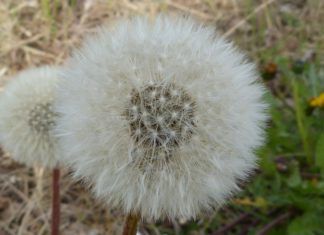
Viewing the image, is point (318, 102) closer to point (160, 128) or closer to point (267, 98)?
point (267, 98)

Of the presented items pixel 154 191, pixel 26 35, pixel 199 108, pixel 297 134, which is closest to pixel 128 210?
pixel 154 191

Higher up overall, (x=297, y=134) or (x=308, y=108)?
(x=308, y=108)

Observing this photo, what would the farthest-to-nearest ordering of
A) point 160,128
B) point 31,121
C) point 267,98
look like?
1. point 267,98
2. point 31,121
3. point 160,128

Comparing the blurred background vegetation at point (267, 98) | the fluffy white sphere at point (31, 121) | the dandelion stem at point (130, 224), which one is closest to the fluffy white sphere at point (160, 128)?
the dandelion stem at point (130, 224)

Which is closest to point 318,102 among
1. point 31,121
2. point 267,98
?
point 267,98

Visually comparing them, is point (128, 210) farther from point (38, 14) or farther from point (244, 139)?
point (38, 14)

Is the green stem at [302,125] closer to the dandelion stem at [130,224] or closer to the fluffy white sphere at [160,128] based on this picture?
the fluffy white sphere at [160,128]
